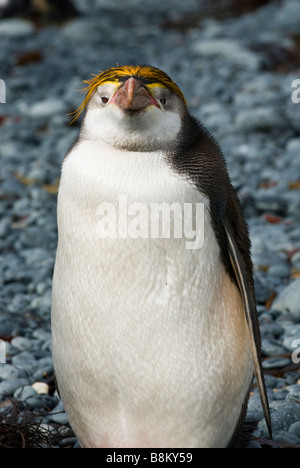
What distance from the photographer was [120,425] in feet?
7.23

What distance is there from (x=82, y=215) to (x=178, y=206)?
11.0 inches

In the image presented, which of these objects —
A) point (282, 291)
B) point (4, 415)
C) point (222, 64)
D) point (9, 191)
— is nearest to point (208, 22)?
point (222, 64)

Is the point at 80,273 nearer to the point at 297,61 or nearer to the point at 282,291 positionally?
the point at 282,291

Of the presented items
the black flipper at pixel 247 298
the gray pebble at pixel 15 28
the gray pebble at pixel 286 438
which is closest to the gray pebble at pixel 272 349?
the gray pebble at pixel 286 438

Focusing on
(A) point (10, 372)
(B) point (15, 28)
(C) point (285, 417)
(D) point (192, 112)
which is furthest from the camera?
(B) point (15, 28)

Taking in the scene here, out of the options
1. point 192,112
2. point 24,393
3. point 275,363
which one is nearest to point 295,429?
point 275,363

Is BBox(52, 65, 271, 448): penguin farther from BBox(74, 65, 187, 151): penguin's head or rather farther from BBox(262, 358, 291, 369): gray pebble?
BBox(262, 358, 291, 369): gray pebble

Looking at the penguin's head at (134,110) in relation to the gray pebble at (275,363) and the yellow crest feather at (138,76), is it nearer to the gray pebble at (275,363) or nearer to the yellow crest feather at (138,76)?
the yellow crest feather at (138,76)

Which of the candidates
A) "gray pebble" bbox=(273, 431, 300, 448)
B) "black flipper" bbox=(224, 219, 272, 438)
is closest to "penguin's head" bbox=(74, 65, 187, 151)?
"black flipper" bbox=(224, 219, 272, 438)

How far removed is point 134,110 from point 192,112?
533 cm

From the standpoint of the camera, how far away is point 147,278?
6.93ft

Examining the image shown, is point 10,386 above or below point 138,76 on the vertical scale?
below

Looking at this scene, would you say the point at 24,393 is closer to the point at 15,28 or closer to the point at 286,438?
the point at 286,438

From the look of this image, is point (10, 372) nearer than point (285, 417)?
No
